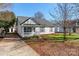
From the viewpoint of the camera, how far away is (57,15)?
483 cm

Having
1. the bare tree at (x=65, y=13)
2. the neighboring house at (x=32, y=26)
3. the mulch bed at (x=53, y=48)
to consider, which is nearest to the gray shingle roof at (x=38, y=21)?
the neighboring house at (x=32, y=26)

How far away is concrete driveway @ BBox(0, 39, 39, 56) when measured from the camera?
4.80 meters

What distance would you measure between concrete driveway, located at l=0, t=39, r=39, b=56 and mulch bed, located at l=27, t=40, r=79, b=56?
8 cm

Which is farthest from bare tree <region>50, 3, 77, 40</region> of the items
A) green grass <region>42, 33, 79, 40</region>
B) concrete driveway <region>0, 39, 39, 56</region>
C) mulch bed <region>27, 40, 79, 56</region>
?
concrete driveway <region>0, 39, 39, 56</region>

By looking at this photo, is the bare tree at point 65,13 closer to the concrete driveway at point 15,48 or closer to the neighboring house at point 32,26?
the neighboring house at point 32,26

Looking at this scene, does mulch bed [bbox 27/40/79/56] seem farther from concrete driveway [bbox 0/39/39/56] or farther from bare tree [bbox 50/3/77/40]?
bare tree [bbox 50/3/77/40]

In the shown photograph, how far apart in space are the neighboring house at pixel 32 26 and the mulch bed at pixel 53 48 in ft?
0.57

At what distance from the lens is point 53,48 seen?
4840 millimetres

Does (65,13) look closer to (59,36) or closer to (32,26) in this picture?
(59,36)

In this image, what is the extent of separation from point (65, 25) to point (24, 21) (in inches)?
26.9

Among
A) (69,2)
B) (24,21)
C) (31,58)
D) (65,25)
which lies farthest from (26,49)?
(69,2)

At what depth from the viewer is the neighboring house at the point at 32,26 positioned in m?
4.83

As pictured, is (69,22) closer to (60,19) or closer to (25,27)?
(60,19)

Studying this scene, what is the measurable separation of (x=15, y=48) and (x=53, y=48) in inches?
24.9
